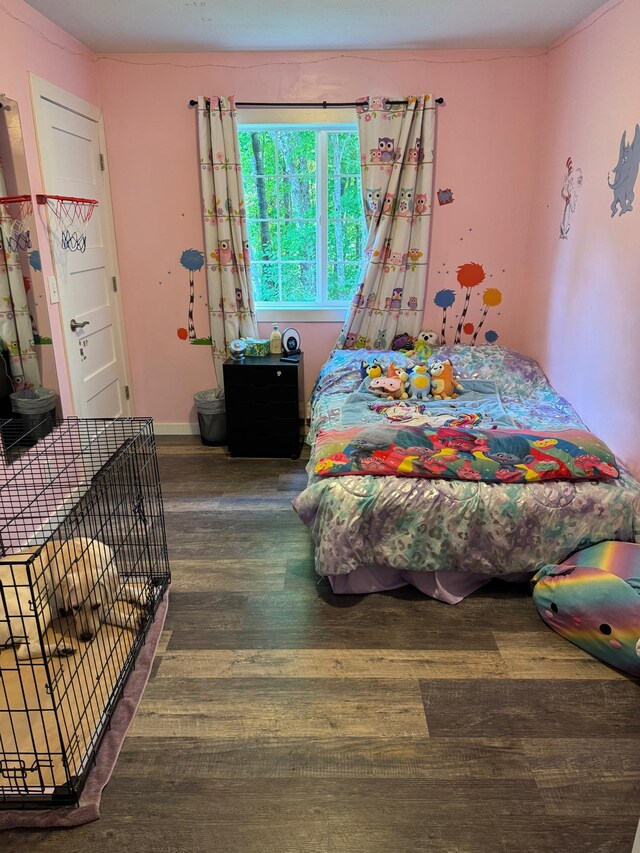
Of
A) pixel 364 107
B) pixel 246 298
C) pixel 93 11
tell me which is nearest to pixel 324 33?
pixel 364 107

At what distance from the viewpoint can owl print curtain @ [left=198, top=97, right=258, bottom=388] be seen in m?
3.95

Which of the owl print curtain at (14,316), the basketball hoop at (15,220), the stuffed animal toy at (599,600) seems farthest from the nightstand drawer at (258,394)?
the stuffed animal toy at (599,600)

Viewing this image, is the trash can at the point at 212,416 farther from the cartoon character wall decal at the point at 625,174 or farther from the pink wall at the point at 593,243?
the cartoon character wall decal at the point at 625,174

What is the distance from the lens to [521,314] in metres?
4.32

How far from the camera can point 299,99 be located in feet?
13.0

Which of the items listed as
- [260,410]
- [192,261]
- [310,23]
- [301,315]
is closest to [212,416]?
[260,410]

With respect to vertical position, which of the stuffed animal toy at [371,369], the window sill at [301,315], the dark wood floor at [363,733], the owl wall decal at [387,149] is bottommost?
the dark wood floor at [363,733]

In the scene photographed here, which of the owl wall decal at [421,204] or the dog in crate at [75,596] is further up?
the owl wall decal at [421,204]

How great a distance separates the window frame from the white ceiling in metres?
0.38

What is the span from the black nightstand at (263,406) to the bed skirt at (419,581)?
1593 millimetres

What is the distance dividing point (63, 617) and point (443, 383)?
7.85ft

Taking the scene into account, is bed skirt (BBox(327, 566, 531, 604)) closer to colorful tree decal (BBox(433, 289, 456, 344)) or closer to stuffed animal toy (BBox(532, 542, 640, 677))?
stuffed animal toy (BBox(532, 542, 640, 677))

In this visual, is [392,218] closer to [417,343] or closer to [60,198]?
[417,343]

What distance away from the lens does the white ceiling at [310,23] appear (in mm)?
3052
